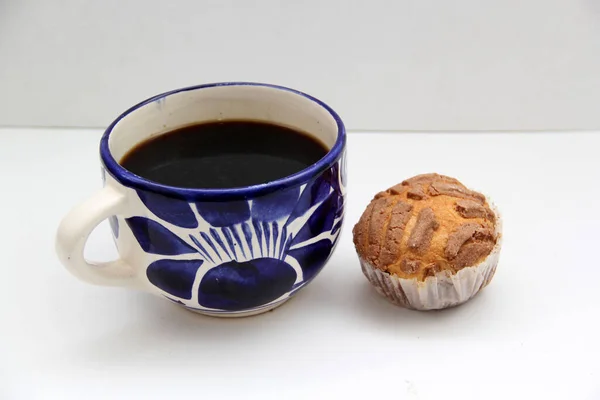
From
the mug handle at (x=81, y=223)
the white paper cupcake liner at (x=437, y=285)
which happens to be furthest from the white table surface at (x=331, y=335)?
the mug handle at (x=81, y=223)

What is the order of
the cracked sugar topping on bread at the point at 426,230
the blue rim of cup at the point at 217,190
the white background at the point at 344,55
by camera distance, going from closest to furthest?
the blue rim of cup at the point at 217,190 < the cracked sugar topping on bread at the point at 426,230 < the white background at the point at 344,55

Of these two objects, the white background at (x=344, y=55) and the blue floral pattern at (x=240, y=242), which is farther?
the white background at (x=344, y=55)

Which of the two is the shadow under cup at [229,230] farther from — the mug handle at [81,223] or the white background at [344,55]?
the white background at [344,55]

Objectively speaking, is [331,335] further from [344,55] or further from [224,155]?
[344,55]

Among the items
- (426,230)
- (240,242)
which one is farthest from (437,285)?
(240,242)

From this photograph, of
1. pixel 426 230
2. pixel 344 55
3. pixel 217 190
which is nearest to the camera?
pixel 217 190

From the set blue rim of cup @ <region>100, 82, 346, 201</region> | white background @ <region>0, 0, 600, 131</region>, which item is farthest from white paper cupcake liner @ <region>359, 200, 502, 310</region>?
white background @ <region>0, 0, 600, 131</region>

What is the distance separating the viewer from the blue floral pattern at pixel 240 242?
80cm

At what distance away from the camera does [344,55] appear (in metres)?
1.47

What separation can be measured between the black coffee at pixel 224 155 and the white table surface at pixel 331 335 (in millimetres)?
189

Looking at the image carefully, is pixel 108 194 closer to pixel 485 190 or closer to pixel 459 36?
pixel 485 190

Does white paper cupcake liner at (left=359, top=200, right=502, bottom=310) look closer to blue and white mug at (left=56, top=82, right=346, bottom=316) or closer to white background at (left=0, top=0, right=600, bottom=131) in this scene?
blue and white mug at (left=56, top=82, right=346, bottom=316)

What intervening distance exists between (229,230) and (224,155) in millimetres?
165

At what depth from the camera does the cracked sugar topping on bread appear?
34.7 inches
